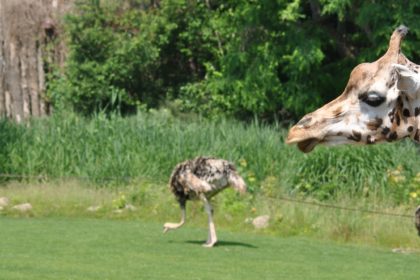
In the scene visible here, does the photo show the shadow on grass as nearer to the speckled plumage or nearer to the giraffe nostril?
the speckled plumage

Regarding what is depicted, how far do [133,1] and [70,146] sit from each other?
323 inches

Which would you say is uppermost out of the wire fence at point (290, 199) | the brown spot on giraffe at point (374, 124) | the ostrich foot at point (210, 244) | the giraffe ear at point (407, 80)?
the giraffe ear at point (407, 80)

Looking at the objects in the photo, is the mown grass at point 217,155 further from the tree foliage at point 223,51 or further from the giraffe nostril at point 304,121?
the giraffe nostril at point 304,121

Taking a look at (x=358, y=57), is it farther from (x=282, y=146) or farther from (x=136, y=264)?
(x=136, y=264)

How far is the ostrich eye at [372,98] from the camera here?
608 cm

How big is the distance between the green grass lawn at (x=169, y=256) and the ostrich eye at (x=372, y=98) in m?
7.30

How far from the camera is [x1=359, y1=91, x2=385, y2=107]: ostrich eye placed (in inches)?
239

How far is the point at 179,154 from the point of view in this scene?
23188mm

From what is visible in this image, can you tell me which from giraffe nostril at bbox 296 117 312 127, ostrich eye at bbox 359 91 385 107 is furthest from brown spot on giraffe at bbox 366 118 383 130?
giraffe nostril at bbox 296 117 312 127

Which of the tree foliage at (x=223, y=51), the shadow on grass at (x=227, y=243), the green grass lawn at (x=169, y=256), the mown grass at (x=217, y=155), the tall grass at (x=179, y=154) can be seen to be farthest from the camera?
the tree foliage at (x=223, y=51)

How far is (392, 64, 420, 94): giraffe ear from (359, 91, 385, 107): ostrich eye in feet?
0.38

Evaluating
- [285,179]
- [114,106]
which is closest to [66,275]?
[285,179]

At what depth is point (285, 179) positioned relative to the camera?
2192 cm

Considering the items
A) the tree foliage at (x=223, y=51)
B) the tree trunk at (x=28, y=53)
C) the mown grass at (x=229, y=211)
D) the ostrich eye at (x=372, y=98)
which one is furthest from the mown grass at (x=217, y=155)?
the ostrich eye at (x=372, y=98)
